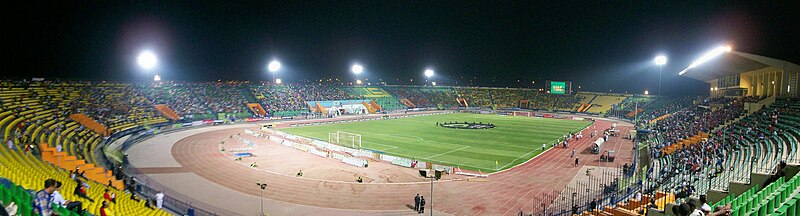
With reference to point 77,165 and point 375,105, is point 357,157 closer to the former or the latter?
point 77,165

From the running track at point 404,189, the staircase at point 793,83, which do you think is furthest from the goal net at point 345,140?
the staircase at point 793,83

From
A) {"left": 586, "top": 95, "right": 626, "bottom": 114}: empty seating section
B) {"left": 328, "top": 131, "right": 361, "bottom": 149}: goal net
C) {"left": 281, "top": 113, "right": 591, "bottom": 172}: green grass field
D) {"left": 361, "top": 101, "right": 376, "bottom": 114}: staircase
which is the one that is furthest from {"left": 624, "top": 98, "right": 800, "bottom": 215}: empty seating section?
{"left": 361, "top": 101, "right": 376, "bottom": 114}: staircase

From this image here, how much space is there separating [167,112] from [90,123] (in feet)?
53.8

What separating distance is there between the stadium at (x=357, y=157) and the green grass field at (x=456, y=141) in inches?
9.6

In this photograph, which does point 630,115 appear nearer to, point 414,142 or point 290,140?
point 414,142

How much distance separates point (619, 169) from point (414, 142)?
58.7 feet

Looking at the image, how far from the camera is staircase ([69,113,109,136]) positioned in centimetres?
3545

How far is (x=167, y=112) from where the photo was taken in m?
52.5

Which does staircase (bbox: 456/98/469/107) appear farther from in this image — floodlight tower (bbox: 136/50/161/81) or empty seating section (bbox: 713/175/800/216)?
empty seating section (bbox: 713/175/800/216)

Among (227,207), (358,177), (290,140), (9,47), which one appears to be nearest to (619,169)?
(358,177)

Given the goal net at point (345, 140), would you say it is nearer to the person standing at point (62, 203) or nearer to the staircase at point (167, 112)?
the staircase at point (167, 112)

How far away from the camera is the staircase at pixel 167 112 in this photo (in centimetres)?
5126

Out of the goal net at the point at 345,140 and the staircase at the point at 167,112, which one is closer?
the goal net at the point at 345,140

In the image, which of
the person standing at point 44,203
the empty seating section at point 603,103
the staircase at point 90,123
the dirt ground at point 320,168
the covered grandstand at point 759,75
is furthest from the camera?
the empty seating section at point 603,103
